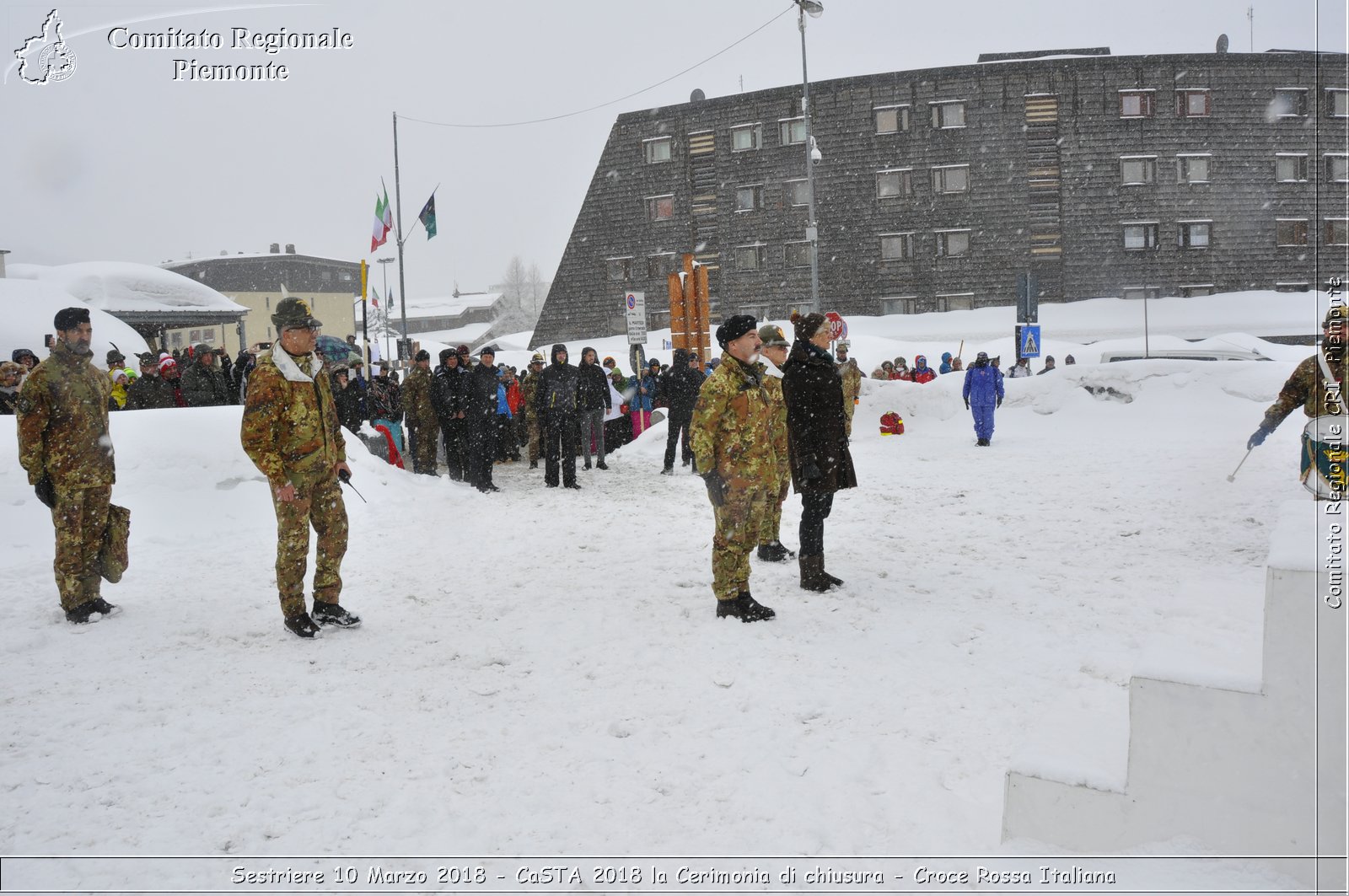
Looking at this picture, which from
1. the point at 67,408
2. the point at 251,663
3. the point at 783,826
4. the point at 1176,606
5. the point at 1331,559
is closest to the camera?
the point at 1331,559

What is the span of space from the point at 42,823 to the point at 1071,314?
38.4 meters

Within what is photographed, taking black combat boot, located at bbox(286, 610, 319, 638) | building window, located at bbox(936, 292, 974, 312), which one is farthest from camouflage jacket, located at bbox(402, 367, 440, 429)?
building window, located at bbox(936, 292, 974, 312)

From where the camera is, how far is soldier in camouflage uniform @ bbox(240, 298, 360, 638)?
5.11 meters

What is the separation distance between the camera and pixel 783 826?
317cm

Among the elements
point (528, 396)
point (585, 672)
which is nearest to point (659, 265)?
point (528, 396)

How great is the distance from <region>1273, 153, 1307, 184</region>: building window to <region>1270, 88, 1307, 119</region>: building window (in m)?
1.62

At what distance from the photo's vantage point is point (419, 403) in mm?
13203

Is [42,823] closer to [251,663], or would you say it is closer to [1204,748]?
[251,663]

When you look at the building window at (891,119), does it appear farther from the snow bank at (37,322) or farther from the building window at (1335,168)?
the snow bank at (37,322)

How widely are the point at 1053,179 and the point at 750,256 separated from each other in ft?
42.1

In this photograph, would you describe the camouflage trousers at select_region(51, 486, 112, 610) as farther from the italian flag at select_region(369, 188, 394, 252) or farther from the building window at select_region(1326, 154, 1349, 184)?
the building window at select_region(1326, 154, 1349, 184)

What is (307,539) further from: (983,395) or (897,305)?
(897,305)

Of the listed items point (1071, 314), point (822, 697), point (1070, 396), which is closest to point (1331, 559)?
point (822, 697)

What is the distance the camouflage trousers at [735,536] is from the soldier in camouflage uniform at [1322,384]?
3.14 metres
